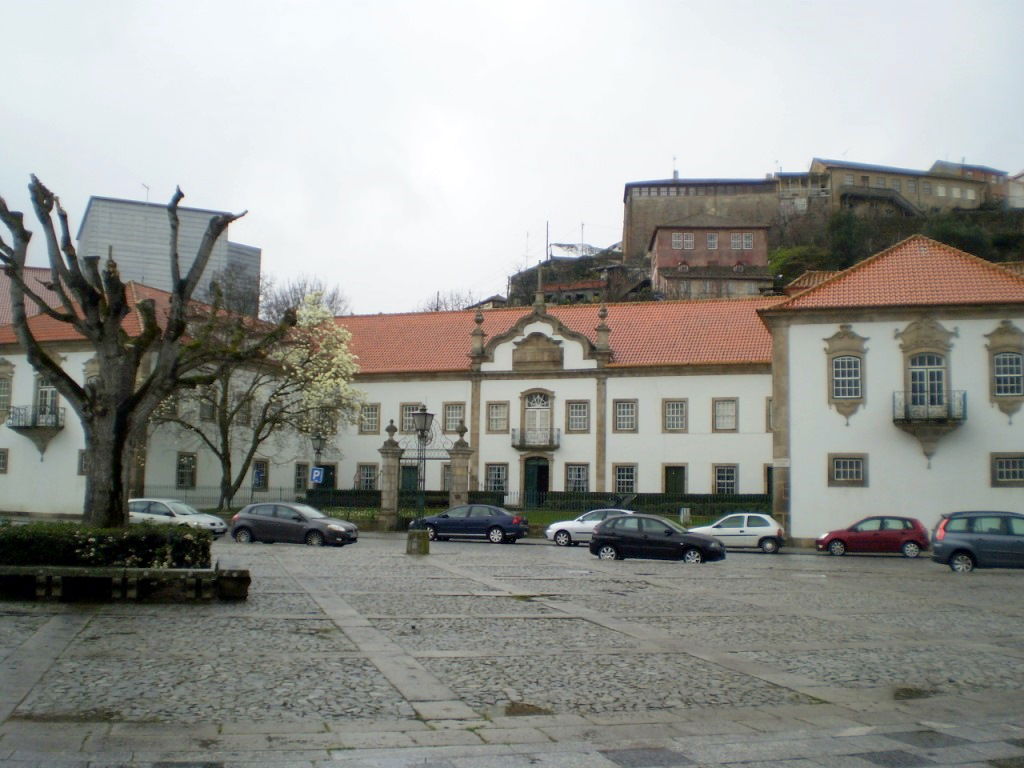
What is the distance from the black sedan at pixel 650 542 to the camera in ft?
86.7

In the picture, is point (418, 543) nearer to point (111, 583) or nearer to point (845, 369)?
point (111, 583)

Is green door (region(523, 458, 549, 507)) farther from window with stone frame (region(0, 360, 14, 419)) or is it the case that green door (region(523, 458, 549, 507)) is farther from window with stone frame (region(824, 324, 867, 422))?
window with stone frame (region(0, 360, 14, 419))

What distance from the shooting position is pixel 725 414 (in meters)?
48.6

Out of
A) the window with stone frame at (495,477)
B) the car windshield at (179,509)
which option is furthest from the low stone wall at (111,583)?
the window with stone frame at (495,477)

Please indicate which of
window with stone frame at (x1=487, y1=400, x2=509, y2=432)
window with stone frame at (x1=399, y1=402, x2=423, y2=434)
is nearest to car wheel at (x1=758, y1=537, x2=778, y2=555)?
window with stone frame at (x1=487, y1=400, x2=509, y2=432)

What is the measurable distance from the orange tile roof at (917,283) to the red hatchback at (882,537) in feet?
27.9

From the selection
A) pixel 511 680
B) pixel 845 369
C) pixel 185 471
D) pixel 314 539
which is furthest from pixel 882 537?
pixel 185 471

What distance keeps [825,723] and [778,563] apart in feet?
63.3

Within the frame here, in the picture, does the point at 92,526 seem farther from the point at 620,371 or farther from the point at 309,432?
the point at 620,371

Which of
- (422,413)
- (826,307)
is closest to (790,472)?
(826,307)

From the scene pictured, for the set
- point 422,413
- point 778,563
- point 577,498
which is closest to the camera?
point 778,563

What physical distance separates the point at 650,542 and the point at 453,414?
27.7 m

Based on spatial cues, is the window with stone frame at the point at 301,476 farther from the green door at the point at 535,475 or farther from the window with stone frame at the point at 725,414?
the window with stone frame at the point at 725,414

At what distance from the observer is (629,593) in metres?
18.1
